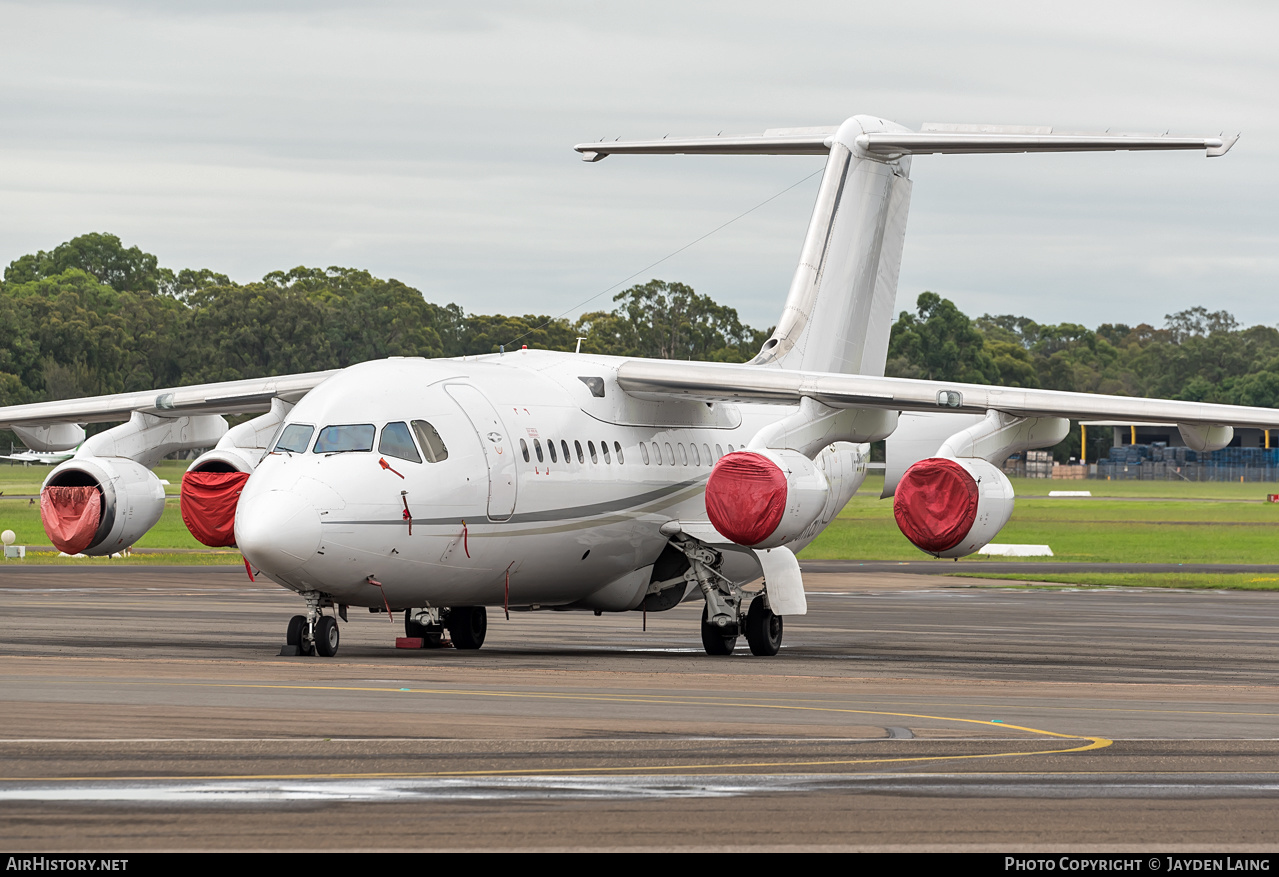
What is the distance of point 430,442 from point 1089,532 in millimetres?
51882

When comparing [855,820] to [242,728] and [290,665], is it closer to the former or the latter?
[242,728]

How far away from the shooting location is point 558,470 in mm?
23047

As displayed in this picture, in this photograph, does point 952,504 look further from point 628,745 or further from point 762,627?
point 628,745

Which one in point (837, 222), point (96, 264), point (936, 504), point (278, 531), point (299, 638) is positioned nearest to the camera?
point (278, 531)

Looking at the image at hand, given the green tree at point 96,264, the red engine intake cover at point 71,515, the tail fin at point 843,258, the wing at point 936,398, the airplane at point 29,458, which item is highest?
the green tree at point 96,264

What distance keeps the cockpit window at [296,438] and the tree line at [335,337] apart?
78.9 metres

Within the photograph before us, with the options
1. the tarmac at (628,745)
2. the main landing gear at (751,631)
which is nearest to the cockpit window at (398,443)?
the tarmac at (628,745)

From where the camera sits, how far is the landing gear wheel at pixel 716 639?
2411cm

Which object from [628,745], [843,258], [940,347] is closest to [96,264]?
[940,347]

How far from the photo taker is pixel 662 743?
13.1 metres

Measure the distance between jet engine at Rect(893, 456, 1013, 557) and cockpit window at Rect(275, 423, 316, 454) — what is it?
7.19 meters

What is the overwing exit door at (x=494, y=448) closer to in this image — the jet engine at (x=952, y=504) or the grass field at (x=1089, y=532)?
the jet engine at (x=952, y=504)

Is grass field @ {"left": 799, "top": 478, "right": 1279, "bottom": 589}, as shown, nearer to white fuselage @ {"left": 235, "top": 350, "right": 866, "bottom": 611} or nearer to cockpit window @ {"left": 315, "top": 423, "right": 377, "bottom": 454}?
white fuselage @ {"left": 235, "top": 350, "right": 866, "bottom": 611}

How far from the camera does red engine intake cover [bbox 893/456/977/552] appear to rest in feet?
73.7
